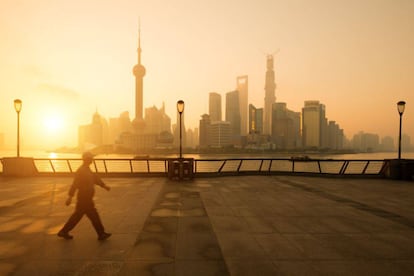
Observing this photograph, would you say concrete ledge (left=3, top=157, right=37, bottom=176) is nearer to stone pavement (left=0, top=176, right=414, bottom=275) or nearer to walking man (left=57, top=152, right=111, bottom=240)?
stone pavement (left=0, top=176, right=414, bottom=275)

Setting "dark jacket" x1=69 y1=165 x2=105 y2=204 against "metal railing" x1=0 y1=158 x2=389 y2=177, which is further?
"metal railing" x1=0 y1=158 x2=389 y2=177

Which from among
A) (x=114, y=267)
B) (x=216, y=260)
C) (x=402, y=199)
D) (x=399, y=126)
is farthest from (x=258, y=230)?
(x=399, y=126)

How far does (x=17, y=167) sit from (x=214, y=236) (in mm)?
16207

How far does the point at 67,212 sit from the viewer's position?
780 centimetres

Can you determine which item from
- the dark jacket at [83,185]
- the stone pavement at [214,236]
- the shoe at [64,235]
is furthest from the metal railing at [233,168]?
the dark jacket at [83,185]

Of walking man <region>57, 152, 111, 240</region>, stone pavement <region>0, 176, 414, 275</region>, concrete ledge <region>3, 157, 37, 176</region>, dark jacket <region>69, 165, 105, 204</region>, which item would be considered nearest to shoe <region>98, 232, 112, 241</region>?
walking man <region>57, 152, 111, 240</region>

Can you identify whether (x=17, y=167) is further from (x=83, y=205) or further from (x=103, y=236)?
(x=103, y=236)

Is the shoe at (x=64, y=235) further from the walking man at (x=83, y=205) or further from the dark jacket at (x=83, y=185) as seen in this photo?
the dark jacket at (x=83, y=185)

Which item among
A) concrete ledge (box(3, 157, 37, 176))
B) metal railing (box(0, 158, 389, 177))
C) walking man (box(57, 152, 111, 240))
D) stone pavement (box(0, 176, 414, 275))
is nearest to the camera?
stone pavement (box(0, 176, 414, 275))

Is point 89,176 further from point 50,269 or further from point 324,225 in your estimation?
point 324,225

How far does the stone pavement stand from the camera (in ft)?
14.3

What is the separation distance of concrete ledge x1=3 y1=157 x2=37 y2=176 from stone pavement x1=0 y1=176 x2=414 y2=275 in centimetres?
677

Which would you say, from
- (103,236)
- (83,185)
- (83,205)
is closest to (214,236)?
(103,236)

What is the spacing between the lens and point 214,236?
5.80 m
